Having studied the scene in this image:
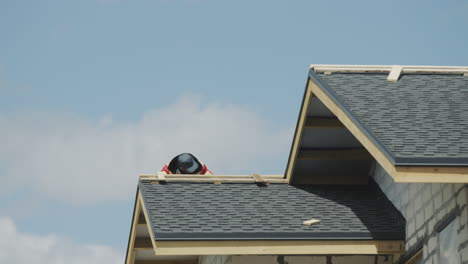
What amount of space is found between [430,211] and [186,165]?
25.6 ft

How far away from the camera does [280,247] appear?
13.3 m

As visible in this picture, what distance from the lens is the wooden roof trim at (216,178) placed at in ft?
51.1

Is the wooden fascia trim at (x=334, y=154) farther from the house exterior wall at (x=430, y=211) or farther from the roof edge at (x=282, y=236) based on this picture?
the roof edge at (x=282, y=236)

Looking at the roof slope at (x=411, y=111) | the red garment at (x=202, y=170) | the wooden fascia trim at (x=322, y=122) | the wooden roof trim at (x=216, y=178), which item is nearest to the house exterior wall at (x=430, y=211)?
the roof slope at (x=411, y=111)

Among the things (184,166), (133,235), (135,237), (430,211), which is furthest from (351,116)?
(184,166)

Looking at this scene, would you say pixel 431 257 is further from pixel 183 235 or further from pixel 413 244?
pixel 183 235

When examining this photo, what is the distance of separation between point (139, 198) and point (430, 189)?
216 inches

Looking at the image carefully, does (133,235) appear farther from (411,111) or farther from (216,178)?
(411,111)

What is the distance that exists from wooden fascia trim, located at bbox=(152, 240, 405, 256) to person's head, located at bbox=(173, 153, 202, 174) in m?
6.12

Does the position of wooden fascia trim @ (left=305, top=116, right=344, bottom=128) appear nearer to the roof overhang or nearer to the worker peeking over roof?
the roof overhang

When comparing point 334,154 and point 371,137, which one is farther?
point 334,154

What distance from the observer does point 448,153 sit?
1064 cm

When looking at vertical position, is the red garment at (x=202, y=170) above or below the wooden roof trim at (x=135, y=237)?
above

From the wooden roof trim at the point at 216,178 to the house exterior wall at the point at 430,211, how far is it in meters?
2.24
